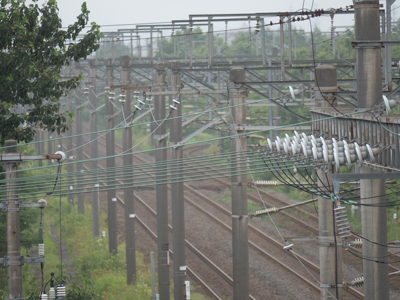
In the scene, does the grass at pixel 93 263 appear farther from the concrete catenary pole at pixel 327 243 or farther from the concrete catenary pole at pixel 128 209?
the concrete catenary pole at pixel 327 243

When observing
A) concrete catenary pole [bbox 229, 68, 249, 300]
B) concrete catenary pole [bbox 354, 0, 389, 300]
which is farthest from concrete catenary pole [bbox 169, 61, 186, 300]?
concrete catenary pole [bbox 354, 0, 389, 300]

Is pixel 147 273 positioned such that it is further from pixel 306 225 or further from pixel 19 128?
pixel 19 128

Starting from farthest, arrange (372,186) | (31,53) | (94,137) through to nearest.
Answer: (94,137), (31,53), (372,186)

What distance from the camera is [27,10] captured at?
13.7 m

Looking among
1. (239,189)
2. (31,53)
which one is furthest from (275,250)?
(31,53)

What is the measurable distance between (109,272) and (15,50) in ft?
29.5

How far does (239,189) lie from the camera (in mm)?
12352

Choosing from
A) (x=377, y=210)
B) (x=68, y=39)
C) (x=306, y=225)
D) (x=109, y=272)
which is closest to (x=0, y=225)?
(x=109, y=272)

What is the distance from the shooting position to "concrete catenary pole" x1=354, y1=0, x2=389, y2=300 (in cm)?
766

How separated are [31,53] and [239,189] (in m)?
4.66

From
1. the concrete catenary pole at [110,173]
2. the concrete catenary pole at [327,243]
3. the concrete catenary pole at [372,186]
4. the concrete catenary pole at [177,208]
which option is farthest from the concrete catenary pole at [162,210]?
the concrete catenary pole at [372,186]

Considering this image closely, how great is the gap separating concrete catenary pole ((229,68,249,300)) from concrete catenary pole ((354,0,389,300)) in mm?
3858

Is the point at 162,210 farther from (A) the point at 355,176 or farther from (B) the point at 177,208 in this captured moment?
(A) the point at 355,176

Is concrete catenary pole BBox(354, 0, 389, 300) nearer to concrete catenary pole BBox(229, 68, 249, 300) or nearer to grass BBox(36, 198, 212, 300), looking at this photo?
concrete catenary pole BBox(229, 68, 249, 300)
